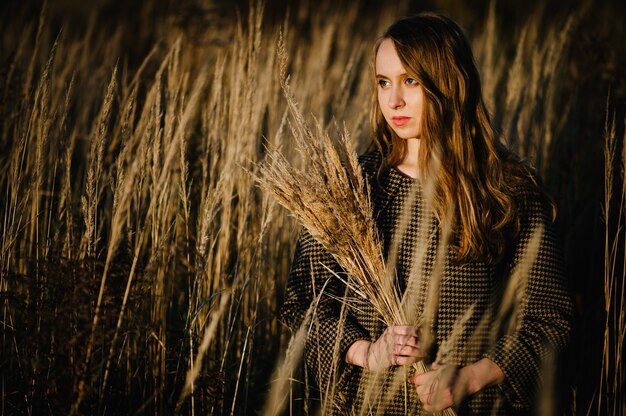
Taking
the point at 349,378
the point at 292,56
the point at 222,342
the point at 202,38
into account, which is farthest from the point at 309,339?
the point at 292,56

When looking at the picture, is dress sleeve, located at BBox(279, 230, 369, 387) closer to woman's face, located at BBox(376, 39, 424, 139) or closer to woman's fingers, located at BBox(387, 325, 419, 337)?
woman's fingers, located at BBox(387, 325, 419, 337)

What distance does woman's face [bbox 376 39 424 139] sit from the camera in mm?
1528

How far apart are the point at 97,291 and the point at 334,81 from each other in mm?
3048

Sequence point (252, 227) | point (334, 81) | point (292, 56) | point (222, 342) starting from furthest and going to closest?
point (292, 56), point (334, 81), point (252, 227), point (222, 342)

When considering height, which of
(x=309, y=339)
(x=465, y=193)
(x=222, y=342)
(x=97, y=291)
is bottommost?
(x=222, y=342)

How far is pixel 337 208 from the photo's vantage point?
1225mm

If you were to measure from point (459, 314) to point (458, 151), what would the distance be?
1.63 ft

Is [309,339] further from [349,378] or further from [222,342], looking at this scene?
[222,342]

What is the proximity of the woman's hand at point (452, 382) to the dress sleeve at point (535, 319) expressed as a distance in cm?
3

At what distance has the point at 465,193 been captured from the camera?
4.97ft

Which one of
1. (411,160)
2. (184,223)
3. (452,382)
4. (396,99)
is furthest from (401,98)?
(184,223)

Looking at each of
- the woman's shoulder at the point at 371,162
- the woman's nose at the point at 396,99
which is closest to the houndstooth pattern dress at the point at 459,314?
the woman's shoulder at the point at 371,162

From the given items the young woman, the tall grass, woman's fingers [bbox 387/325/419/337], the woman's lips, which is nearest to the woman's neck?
the young woman

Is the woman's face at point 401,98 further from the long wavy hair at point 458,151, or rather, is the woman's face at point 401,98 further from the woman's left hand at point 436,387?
the woman's left hand at point 436,387
